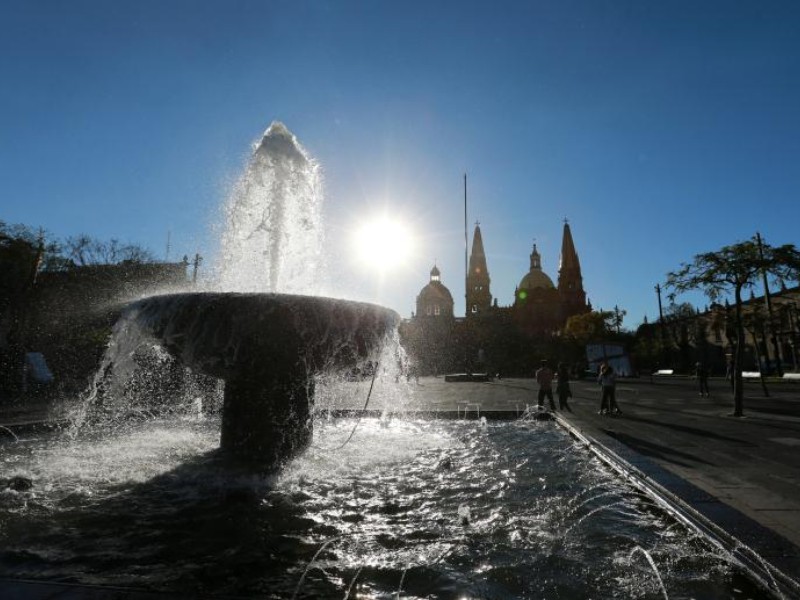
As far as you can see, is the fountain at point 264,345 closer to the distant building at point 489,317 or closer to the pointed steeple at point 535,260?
the distant building at point 489,317

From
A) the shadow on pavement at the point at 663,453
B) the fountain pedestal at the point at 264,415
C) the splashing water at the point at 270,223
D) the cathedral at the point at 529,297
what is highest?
the cathedral at the point at 529,297

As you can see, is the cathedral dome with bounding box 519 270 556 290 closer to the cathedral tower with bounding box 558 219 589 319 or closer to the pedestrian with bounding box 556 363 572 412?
the cathedral tower with bounding box 558 219 589 319

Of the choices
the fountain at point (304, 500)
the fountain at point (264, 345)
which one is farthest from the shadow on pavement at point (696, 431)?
the fountain at point (264, 345)

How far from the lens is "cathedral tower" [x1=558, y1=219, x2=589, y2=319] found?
84688 mm

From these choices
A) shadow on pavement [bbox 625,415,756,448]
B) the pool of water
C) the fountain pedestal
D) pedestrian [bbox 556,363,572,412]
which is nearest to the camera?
the pool of water

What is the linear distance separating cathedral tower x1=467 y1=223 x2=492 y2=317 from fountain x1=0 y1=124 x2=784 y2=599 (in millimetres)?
78751

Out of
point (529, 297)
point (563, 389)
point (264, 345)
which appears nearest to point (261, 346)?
point (264, 345)

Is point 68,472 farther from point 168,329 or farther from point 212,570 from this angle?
point 212,570

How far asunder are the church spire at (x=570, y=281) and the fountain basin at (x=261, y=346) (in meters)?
84.0

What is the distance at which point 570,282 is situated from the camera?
85688mm

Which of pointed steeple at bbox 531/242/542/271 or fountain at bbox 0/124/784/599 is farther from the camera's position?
pointed steeple at bbox 531/242/542/271

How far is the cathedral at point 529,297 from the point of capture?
272ft

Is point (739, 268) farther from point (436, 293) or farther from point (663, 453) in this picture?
point (436, 293)

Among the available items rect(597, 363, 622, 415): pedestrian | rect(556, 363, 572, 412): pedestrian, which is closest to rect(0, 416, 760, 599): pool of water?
rect(597, 363, 622, 415): pedestrian
